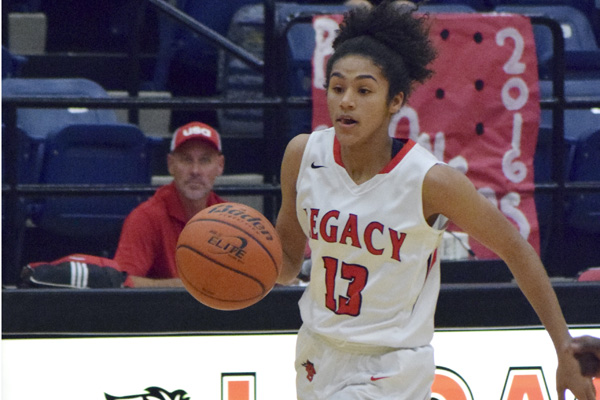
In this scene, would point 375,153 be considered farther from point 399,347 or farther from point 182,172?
point 182,172

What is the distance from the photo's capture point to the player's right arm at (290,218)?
3242 millimetres

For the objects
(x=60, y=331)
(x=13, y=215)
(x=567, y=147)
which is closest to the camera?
(x=60, y=331)

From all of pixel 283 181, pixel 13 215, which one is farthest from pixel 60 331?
→ pixel 283 181

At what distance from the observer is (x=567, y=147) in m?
5.55

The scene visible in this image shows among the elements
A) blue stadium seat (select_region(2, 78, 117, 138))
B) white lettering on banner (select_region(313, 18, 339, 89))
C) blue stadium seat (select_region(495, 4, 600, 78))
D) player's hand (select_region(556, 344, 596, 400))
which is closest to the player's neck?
white lettering on banner (select_region(313, 18, 339, 89))

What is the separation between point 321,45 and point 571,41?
296 centimetres

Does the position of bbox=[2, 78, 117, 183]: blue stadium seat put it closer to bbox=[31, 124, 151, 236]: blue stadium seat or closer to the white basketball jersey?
bbox=[31, 124, 151, 236]: blue stadium seat

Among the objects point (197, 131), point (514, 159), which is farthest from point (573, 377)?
point (197, 131)

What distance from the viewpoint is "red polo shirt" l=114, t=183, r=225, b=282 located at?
4.63 meters

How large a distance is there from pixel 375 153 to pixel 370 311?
0.51m

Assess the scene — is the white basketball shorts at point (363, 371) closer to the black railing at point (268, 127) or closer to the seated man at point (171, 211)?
the seated man at point (171, 211)

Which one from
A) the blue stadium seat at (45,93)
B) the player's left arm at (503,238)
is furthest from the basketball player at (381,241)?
the blue stadium seat at (45,93)

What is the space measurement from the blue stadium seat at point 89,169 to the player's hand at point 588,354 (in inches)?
118

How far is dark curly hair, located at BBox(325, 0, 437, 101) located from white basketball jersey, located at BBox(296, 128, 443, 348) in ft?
0.77
